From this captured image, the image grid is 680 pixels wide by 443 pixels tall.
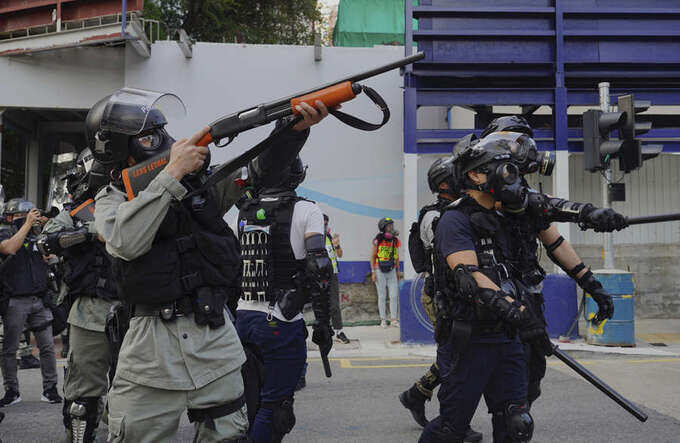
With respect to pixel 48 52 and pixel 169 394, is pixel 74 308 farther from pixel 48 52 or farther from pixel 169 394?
pixel 48 52

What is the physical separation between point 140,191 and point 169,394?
33.0 inches

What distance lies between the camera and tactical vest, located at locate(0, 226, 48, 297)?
5.87 meters

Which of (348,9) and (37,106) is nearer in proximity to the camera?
(37,106)

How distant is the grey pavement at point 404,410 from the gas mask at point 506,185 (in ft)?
7.17

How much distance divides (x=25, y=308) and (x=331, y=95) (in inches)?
187

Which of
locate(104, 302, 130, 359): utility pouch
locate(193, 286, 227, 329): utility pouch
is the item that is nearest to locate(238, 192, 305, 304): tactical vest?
locate(104, 302, 130, 359): utility pouch

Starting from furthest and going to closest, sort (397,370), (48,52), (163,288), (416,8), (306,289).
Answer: (48,52)
(416,8)
(397,370)
(306,289)
(163,288)

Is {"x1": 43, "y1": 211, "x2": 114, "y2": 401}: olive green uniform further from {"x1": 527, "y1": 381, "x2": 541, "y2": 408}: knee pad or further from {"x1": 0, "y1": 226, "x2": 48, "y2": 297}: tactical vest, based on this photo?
{"x1": 527, "y1": 381, "x2": 541, "y2": 408}: knee pad

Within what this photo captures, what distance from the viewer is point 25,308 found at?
19.4 ft

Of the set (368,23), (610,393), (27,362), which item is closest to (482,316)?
(610,393)

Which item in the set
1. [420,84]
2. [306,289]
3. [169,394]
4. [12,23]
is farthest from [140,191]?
[12,23]

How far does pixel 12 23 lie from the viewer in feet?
36.6

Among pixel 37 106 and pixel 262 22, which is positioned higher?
pixel 262 22

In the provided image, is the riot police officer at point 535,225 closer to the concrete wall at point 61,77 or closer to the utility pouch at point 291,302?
the utility pouch at point 291,302
